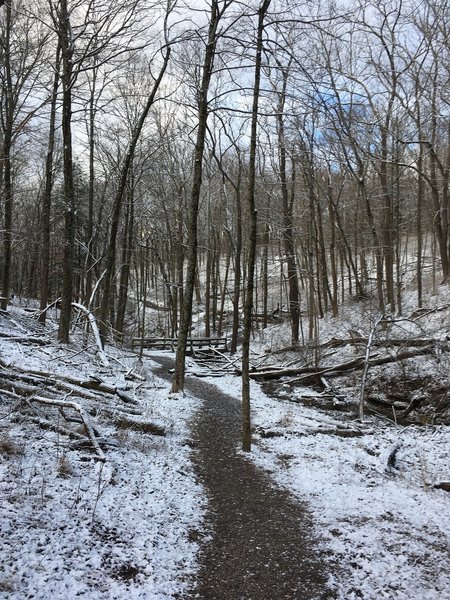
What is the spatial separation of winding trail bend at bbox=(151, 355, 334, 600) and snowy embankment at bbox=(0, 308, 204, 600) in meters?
0.22

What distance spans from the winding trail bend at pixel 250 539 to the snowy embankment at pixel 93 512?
22 centimetres

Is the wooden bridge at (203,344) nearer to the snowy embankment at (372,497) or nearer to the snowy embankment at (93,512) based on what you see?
the snowy embankment at (372,497)

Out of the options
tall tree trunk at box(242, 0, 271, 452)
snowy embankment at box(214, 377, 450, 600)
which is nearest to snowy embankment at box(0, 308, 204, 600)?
tall tree trunk at box(242, 0, 271, 452)

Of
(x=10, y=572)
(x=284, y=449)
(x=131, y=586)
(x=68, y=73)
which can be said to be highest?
(x=68, y=73)

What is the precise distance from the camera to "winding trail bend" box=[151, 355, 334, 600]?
3.78m

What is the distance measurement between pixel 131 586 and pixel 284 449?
15.9 feet

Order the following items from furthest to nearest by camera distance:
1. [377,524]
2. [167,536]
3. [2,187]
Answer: [2,187], [377,524], [167,536]

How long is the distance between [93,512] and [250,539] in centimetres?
169

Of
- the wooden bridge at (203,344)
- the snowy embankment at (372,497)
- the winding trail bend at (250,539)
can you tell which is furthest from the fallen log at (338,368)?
the winding trail bend at (250,539)

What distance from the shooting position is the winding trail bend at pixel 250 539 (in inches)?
149

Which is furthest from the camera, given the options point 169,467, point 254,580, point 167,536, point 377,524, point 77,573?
point 169,467

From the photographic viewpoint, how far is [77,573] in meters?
3.47

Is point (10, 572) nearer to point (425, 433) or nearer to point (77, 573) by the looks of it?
point (77, 573)

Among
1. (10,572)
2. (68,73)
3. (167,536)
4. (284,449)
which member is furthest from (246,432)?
(68,73)
